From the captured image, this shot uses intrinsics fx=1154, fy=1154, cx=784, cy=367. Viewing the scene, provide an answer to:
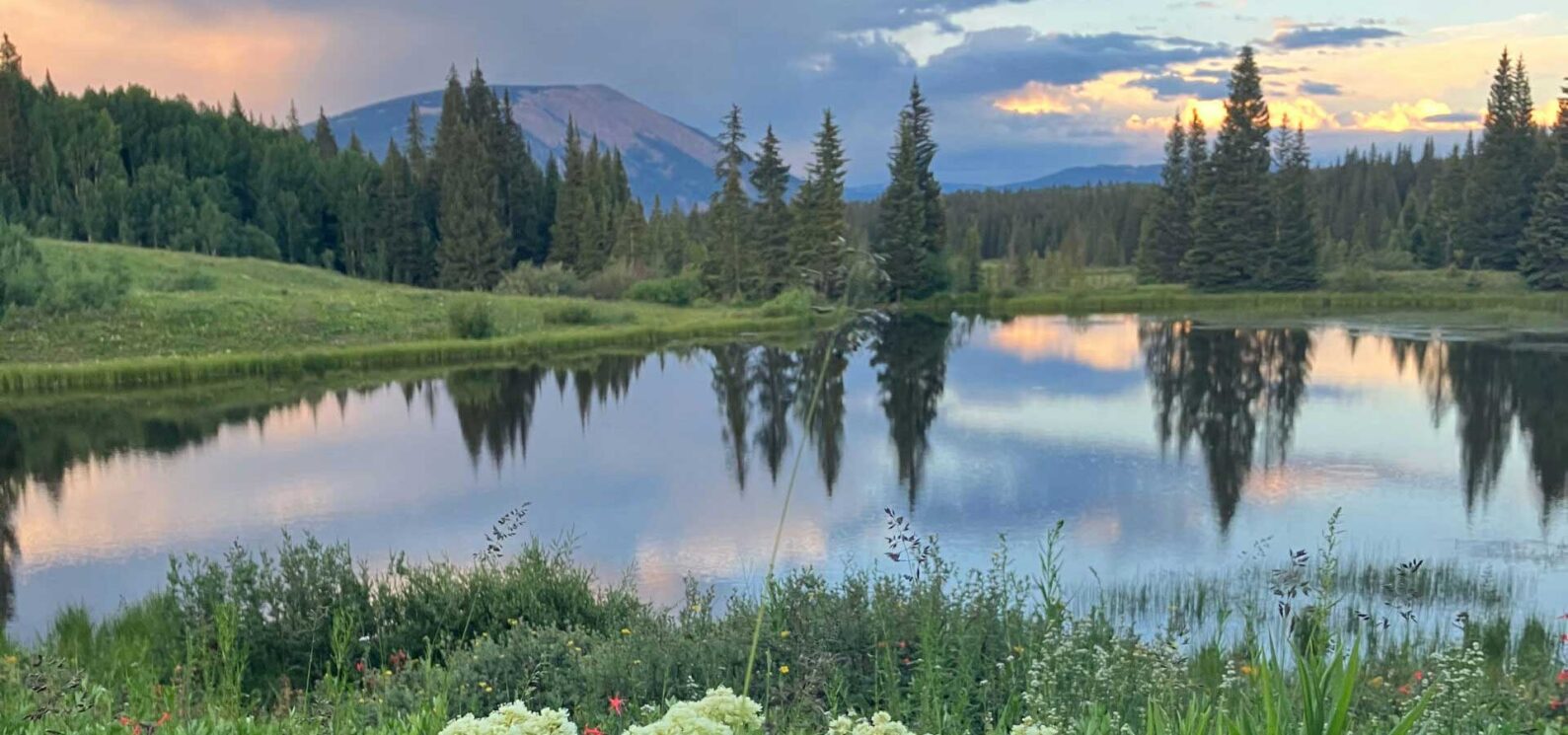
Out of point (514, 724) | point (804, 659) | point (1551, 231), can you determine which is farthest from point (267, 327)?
point (1551, 231)

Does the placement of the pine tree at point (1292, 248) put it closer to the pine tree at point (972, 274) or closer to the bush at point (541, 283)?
the pine tree at point (972, 274)

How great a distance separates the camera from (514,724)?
2375 millimetres

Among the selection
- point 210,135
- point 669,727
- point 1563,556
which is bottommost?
point 1563,556

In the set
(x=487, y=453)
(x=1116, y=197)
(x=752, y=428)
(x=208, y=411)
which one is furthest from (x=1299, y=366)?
(x=1116, y=197)

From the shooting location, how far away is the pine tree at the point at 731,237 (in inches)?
2259

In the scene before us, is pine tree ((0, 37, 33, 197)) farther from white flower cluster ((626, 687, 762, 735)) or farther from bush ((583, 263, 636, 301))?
white flower cluster ((626, 687, 762, 735))

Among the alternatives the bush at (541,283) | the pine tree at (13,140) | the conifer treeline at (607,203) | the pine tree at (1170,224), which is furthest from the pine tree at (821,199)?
the pine tree at (13,140)

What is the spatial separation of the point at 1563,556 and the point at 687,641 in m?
11.0

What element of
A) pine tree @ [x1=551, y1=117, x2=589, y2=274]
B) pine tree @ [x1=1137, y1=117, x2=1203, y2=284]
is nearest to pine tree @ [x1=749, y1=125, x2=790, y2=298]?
pine tree @ [x1=551, y1=117, x2=589, y2=274]

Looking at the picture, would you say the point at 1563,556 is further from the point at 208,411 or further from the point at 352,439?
the point at 208,411

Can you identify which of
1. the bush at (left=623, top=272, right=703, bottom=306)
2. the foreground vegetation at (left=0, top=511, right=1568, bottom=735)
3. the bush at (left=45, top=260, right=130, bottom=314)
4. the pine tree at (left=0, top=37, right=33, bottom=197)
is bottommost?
the foreground vegetation at (left=0, top=511, right=1568, bottom=735)

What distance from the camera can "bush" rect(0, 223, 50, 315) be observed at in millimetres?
33219

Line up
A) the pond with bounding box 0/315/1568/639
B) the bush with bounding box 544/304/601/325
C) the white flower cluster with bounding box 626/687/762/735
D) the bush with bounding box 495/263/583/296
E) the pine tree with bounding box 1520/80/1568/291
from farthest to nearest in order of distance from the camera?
the bush with bounding box 495/263/583/296 → the pine tree with bounding box 1520/80/1568/291 → the bush with bounding box 544/304/601/325 → the pond with bounding box 0/315/1568/639 → the white flower cluster with bounding box 626/687/762/735

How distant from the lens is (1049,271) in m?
67.5
